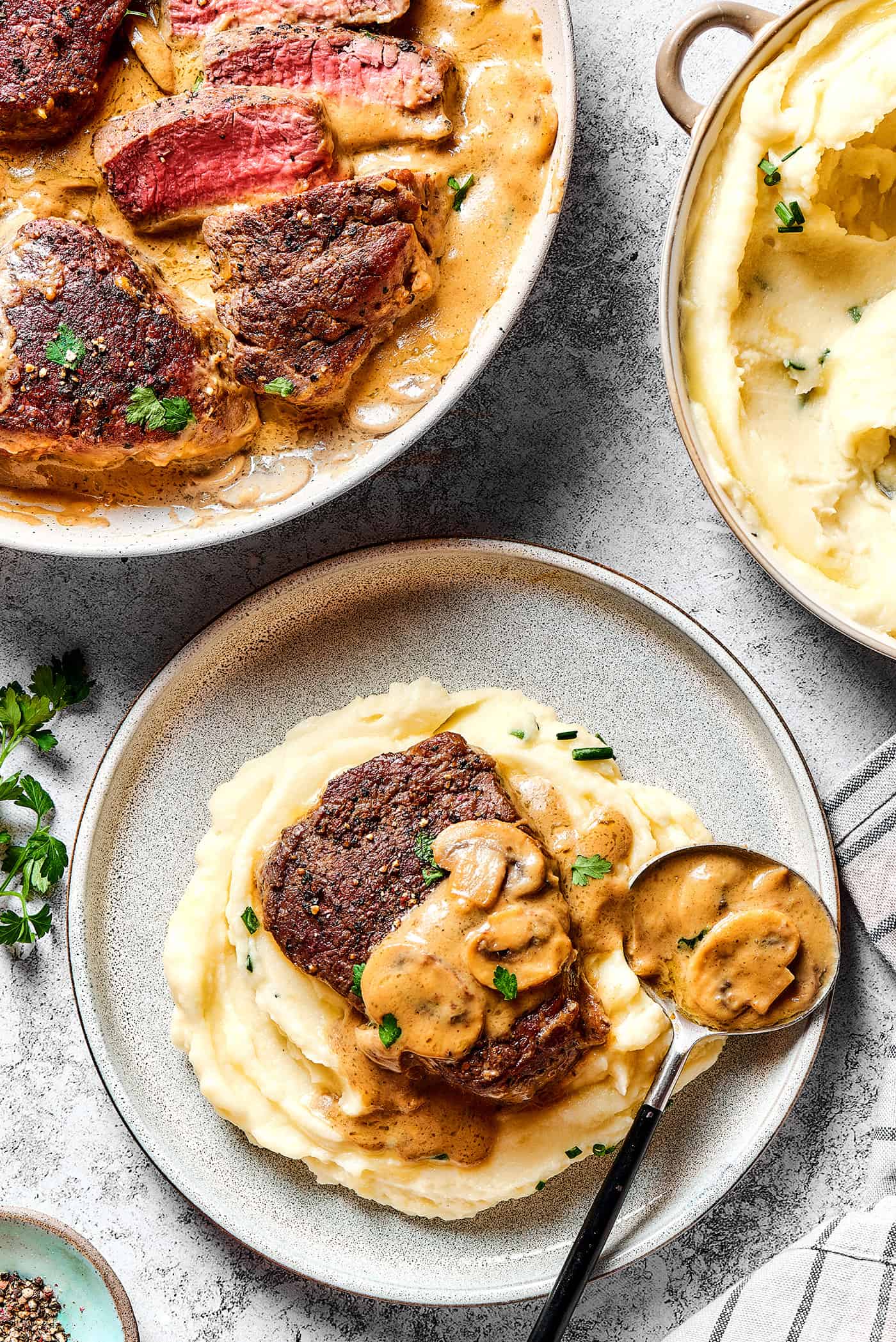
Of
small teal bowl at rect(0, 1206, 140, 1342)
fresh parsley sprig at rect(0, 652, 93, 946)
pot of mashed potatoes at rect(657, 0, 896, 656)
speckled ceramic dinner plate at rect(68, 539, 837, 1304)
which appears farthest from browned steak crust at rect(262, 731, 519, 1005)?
small teal bowl at rect(0, 1206, 140, 1342)

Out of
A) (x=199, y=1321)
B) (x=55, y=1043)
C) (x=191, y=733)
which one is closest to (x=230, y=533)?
Result: (x=191, y=733)

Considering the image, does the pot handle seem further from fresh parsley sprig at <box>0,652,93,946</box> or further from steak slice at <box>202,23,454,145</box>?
fresh parsley sprig at <box>0,652,93,946</box>

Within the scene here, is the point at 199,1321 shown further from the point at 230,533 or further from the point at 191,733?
the point at 230,533

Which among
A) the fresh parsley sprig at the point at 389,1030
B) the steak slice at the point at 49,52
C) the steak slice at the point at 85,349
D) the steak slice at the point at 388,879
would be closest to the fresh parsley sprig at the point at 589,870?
the steak slice at the point at 388,879

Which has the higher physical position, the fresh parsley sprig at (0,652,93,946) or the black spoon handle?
the fresh parsley sprig at (0,652,93,946)

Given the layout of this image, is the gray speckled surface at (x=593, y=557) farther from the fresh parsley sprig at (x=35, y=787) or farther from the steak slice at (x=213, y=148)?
the steak slice at (x=213, y=148)

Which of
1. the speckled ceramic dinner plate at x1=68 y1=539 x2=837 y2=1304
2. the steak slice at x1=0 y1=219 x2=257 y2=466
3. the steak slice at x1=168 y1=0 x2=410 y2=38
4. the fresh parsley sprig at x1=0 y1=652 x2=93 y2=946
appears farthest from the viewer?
the fresh parsley sprig at x1=0 y1=652 x2=93 y2=946
